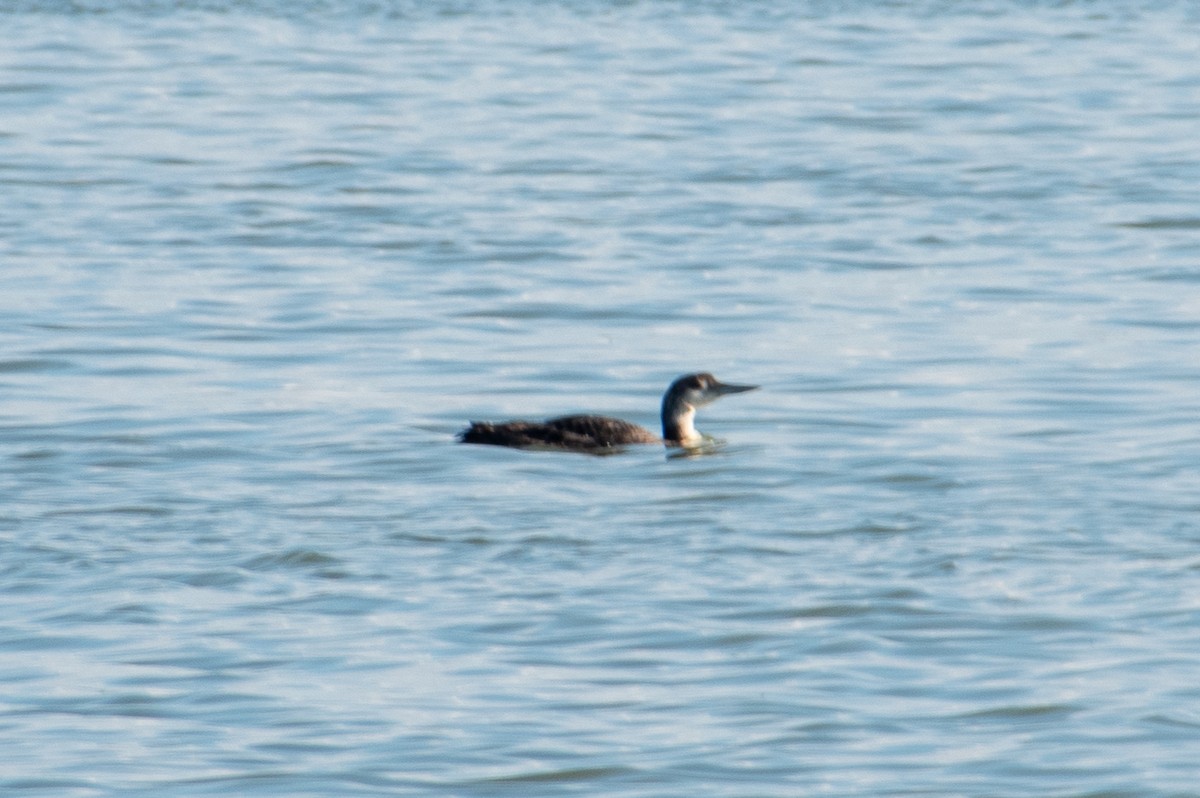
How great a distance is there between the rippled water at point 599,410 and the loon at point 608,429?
109mm

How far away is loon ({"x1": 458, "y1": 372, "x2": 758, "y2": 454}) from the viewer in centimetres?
1281

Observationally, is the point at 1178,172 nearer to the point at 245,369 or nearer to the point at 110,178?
the point at 110,178

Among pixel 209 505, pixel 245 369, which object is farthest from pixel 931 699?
pixel 245 369

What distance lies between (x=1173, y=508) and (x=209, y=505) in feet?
13.1

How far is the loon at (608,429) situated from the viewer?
42.0ft

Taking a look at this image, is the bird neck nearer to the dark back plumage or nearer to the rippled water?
the rippled water

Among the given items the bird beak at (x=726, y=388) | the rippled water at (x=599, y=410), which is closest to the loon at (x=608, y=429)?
the bird beak at (x=726, y=388)

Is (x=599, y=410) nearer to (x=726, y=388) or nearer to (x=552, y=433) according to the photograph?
(x=726, y=388)

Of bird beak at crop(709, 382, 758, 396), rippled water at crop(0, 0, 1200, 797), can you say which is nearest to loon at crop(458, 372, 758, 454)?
bird beak at crop(709, 382, 758, 396)

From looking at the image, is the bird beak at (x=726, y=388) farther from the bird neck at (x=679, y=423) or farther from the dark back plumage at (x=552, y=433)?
the dark back plumage at (x=552, y=433)

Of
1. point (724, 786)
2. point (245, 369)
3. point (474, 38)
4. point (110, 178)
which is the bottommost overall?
point (724, 786)

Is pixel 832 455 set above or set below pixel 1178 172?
below

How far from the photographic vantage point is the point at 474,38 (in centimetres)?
3133

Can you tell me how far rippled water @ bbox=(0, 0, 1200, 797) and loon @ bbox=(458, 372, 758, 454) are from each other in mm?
109
